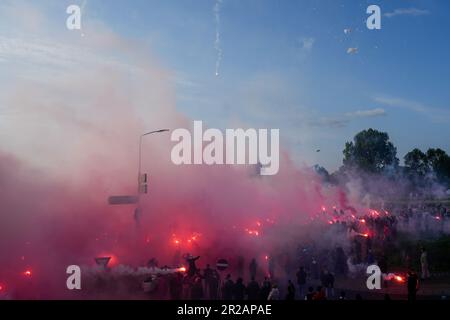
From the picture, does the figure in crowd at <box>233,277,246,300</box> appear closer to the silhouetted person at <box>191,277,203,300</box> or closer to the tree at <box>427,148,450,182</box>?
the silhouetted person at <box>191,277,203,300</box>

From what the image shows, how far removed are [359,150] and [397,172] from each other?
1028cm

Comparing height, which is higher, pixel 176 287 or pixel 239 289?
pixel 239 289

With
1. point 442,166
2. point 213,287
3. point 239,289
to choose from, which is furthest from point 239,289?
point 442,166

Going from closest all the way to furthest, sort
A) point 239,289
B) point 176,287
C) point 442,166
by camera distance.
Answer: point 239,289 < point 176,287 < point 442,166

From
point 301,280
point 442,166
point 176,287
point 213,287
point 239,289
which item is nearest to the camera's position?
point 239,289

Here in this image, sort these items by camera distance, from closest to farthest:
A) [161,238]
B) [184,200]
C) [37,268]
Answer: [37,268] < [161,238] < [184,200]

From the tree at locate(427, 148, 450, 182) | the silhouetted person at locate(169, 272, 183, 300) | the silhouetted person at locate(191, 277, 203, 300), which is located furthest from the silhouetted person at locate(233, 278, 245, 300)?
the tree at locate(427, 148, 450, 182)

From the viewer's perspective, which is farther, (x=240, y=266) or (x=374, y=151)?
(x=374, y=151)

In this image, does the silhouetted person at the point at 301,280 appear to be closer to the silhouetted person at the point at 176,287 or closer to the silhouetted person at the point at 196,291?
the silhouetted person at the point at 196,291

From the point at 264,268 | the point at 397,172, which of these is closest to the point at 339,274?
the point at 264,268

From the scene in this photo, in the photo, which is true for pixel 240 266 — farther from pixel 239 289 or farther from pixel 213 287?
pixel 239 289

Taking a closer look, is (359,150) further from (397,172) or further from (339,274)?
(339,274)
